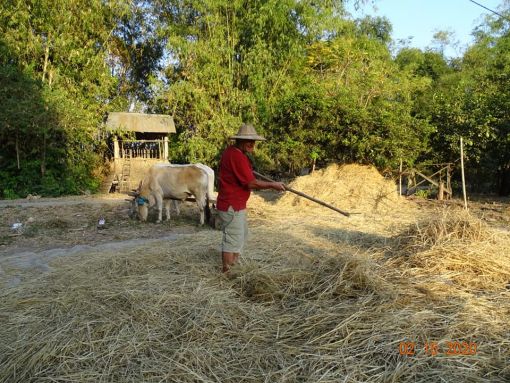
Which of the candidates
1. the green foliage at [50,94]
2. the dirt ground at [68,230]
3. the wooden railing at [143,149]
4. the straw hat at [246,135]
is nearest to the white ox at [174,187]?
the dirt ground at [68,230]

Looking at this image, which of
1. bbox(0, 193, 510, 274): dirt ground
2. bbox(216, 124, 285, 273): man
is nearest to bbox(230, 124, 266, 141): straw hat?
bbox(216, 124, 285, 273): man

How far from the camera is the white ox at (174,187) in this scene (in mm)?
8773

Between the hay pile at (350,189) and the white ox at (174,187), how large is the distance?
2.92 metres

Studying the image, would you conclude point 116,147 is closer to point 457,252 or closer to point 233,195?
point 233,195

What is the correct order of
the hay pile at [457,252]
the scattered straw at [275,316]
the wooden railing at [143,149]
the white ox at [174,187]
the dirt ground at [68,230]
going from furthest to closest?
the wooden railing at [143,149], the white ox at [174,187], the dirt ground at [68,230], the hay pile at [457,252], the scattered straw at [275,316]

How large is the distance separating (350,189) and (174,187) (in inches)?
182

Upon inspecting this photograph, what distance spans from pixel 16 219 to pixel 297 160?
7.30m

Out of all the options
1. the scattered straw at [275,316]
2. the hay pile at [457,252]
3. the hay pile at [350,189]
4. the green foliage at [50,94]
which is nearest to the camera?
the scattered straw at [275,316]

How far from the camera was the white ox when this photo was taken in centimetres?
877

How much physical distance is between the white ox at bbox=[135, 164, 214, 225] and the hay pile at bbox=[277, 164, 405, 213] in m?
2.92

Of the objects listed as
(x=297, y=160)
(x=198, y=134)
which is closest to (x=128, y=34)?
(x=198, y=134)

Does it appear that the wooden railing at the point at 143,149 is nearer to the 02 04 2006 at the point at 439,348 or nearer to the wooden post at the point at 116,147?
the wooden post at the point at 116,147

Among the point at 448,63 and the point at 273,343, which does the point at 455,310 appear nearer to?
the point at 273,343

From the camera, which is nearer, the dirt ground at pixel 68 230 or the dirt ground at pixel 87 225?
the dirt ground at pixel 68 230
